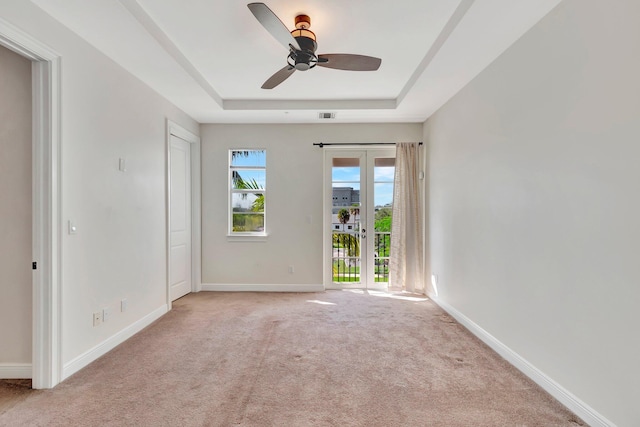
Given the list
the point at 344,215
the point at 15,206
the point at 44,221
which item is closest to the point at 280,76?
the point at 44,221

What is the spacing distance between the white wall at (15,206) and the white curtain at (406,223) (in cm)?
407

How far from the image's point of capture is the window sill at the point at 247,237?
485cm

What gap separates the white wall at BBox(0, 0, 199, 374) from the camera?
7.69 ft

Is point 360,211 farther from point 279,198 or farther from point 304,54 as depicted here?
point 304,54

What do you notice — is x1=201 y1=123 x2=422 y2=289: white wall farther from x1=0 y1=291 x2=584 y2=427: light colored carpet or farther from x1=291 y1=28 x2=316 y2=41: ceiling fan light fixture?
x1=291 y1=28 x2=316 y2=41: ceiling fan light fixture

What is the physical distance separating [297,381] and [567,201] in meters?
2.15

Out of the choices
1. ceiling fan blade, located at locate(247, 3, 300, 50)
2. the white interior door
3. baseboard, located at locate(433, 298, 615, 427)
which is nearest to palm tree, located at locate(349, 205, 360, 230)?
baseboard, located at locate(433, 298, 615, 427)

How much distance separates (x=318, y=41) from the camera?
9.25ft

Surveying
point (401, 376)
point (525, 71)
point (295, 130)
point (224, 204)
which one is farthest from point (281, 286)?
point (525, 71)

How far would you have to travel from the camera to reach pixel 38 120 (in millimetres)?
2199

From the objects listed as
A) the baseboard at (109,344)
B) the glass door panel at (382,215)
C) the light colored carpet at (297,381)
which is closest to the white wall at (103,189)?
the baseboard at (109,344)

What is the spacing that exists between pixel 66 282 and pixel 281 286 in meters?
2.89

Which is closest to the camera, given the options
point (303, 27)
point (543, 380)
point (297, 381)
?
point (543, 380)

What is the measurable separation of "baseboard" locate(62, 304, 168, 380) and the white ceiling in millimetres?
2492
